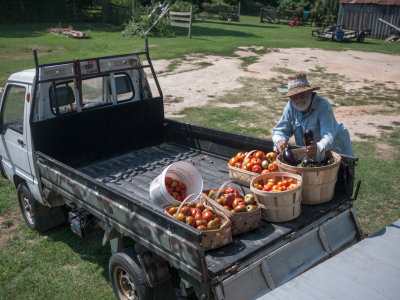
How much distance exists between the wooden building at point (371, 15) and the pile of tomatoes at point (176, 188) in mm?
32939

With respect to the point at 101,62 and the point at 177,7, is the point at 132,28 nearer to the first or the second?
the point at 177,7

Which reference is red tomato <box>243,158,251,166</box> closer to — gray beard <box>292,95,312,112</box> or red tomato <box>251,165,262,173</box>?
red tomato <box>251,165,262,173</box>

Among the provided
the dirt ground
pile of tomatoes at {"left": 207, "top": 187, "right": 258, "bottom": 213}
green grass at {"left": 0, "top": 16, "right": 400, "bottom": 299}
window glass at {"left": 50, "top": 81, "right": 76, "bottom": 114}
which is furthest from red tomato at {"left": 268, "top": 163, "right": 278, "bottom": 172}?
the dirt ground

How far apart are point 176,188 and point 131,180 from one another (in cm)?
140

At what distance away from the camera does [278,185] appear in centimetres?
443

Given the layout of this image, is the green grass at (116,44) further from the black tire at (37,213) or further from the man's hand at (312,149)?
the man's hand at (312,149)

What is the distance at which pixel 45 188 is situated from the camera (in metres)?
5.82

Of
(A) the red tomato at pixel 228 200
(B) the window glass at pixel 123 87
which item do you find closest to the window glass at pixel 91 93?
(B) the window glass at pixel 123 87

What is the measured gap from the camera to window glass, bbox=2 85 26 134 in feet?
20.0

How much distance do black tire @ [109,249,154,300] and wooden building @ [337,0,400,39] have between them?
3395cm

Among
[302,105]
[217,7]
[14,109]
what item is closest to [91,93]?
[14,109]

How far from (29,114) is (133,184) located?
1822 millimetres

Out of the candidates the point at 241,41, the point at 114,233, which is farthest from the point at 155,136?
the point at 241,41

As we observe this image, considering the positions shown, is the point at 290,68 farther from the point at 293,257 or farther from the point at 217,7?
the point at 217,7
